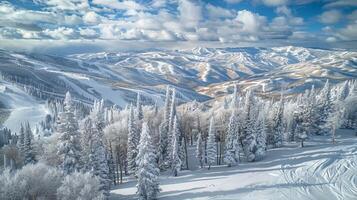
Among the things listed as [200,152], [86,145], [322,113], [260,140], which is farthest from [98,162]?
[322,113]

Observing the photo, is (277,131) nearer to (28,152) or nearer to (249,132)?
(249,132)

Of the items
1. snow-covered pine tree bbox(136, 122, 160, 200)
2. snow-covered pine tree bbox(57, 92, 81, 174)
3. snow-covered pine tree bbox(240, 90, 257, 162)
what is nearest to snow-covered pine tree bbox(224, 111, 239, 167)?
snow-covered pine tree bbox(240, 90, 257, 162)

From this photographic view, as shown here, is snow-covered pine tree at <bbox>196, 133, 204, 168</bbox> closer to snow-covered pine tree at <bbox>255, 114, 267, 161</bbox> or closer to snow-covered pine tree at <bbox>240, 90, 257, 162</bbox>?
snow-covered pine tree at <bbox>240, 90, 257, 162</bbox>

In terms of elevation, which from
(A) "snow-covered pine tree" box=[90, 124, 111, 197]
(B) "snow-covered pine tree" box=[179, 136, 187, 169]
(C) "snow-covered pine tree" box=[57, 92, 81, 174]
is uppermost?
(C) "snow-covered pine tree" box=[57, 92, 81, 174]

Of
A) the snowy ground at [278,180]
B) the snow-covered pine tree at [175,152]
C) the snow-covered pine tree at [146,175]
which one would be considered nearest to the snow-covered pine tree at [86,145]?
the snow-covered pine tree at [146,175]

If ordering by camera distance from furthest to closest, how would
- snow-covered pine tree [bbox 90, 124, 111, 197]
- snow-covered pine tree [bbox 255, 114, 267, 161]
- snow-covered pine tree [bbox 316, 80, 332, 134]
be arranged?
snow-covered pine tree [bbox 316, 80, 332, 134] < snow-covered pine tree [bbox 255, 114, 267, 161] < snow-covered pine tree [bbox 90, 124, 111, 197]

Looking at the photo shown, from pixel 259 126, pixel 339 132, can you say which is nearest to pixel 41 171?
pixel 259 126
